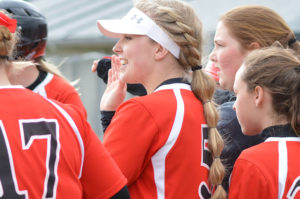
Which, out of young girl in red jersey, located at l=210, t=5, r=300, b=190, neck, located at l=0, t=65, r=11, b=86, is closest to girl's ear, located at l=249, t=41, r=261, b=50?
young girl in red jersey, located at l=210, t=5, r=300, b=190

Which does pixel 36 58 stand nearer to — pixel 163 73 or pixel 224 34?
pixel 224 34

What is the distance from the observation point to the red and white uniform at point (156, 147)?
8.55 feet

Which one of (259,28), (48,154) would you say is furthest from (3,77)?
(259,28)

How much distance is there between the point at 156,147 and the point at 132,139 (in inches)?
4.9

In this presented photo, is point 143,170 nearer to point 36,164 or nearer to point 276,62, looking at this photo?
point 36,164

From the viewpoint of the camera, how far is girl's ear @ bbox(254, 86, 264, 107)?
2.73 metres

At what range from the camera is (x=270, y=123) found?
107 inches

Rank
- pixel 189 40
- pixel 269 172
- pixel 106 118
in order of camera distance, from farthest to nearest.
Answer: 1. pixel 106 118
2. pixel 189 40
3. pixel 269 172

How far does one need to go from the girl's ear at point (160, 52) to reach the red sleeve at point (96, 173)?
0.69 m

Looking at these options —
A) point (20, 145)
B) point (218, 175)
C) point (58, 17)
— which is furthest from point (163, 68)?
point (58, 17)

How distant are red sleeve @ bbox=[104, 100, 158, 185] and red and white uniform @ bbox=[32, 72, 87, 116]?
1651 mm

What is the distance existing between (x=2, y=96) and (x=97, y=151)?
482 mm

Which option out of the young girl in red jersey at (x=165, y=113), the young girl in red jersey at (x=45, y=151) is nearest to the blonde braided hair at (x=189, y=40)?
the young girl in red jersey at (x=165, y=113)

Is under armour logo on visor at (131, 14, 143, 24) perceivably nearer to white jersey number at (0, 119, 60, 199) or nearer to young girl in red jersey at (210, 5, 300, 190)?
young girl in red jersey at (210, 5, 300, 190)
